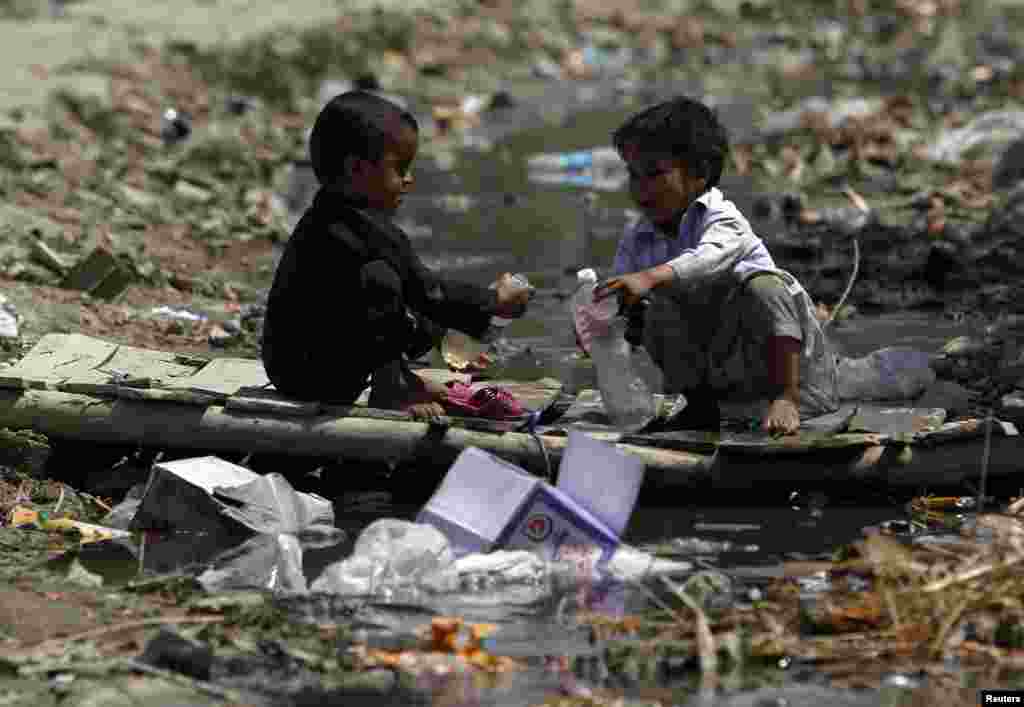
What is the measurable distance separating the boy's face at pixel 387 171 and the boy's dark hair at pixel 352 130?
18 millimetres

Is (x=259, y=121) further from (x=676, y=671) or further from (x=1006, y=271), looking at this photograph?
(x=676, y=671)

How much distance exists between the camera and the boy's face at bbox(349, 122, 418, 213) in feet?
18.9

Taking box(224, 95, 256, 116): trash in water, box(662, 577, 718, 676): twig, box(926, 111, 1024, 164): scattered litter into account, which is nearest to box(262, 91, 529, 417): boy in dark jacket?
box(662, 577, 718, 676): twig

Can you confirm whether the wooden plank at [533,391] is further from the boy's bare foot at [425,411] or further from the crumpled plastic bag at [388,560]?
the crumpled plastic bag at [388,560]

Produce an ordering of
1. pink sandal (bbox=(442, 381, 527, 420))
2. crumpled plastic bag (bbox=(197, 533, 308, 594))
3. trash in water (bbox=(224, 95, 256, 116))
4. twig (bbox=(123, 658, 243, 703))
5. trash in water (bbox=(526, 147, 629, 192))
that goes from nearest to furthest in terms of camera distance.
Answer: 1. twig (bbox=(123, 658, 243, 703))
2. crumpled plastic bag (bbox=(197, 533, 308, 594))
3. pink sandal (bbox=(442, 381, 527, 420))
4. trash in water (bbox=(526, 147, 629, 192))
5. trash in water (bbox=(224, 95, 256, 116))

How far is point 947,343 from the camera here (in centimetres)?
754

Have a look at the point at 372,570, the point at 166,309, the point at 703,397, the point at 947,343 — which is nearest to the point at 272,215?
the point at 166,309

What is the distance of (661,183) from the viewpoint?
5.77 metres

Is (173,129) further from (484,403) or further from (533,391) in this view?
(484,403)

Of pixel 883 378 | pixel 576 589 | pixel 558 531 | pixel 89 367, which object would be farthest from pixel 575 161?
pixel 576 589

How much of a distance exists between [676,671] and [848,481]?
1.40m

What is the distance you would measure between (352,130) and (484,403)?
0.90 meters

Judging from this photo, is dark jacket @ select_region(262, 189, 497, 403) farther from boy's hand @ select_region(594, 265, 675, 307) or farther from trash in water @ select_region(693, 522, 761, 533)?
trash in water @ select_region(693, 522, 761, 533)

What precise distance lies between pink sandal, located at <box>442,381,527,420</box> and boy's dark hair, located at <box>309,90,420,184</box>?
2.44 feet
